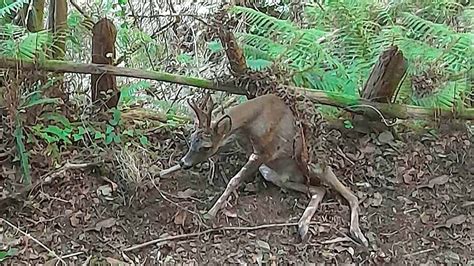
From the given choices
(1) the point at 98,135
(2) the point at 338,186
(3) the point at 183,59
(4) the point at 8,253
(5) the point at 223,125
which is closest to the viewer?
(4) the point at 8,253

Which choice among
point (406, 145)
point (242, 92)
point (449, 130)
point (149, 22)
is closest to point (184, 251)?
point (242, 92)

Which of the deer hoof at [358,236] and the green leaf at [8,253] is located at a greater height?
the deer hoof at [358,236]

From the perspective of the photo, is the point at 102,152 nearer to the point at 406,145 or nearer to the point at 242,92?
the point at 242,92

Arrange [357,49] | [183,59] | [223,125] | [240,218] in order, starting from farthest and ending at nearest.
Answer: [183,59]
[357,49]
[240,218]
[223,125]

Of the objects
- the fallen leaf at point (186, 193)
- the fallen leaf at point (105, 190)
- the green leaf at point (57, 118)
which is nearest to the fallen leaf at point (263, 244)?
the fallen leaf at point (186, 193)

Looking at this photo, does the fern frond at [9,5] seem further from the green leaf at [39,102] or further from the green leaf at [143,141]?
the green leaf at [143,141]

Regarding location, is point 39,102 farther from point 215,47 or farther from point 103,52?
point 215,47

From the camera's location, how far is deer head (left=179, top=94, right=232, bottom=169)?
218 cm

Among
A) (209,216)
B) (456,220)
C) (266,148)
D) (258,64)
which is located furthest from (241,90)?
(456,220)

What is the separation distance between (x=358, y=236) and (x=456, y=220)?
0.45 metres

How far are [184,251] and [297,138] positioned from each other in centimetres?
62

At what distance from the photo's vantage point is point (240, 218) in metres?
2.35

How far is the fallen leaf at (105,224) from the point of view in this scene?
7.44 feet

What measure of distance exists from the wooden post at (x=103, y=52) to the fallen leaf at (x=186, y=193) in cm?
55
